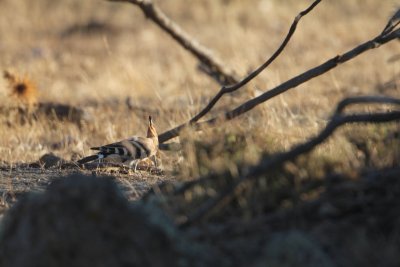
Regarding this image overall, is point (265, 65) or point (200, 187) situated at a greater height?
point (265, 65)

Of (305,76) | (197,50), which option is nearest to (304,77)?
(305,76)

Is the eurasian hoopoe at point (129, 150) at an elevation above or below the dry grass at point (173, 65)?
below

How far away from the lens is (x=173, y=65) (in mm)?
17312

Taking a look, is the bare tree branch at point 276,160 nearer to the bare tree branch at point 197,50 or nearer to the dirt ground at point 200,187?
the dirt ground at point 200,187

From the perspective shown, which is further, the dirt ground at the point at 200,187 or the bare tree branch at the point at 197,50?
the bare tree branch at the point at 197,50

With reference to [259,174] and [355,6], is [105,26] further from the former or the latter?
[259,174]

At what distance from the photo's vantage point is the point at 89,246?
373cm

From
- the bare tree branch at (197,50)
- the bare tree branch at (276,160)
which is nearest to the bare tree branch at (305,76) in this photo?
the bare tree branch at (276,160)

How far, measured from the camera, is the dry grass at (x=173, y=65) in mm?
8883

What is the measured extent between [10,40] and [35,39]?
0.79 m

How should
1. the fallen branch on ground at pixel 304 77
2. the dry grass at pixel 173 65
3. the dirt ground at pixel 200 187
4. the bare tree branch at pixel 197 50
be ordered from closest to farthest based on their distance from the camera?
the dirt ground at pixel 200 187
the fallen branch on ground at pixel 304 77
the dry grass at pixel 173 65
the bare tree branch at pixel 197 50

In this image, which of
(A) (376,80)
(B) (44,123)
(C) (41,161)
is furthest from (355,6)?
(C) (41,161)

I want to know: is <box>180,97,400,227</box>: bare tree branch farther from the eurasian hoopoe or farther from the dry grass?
the eurasian hoopoe

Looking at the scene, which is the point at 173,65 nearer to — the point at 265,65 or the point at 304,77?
the point at 265,65
